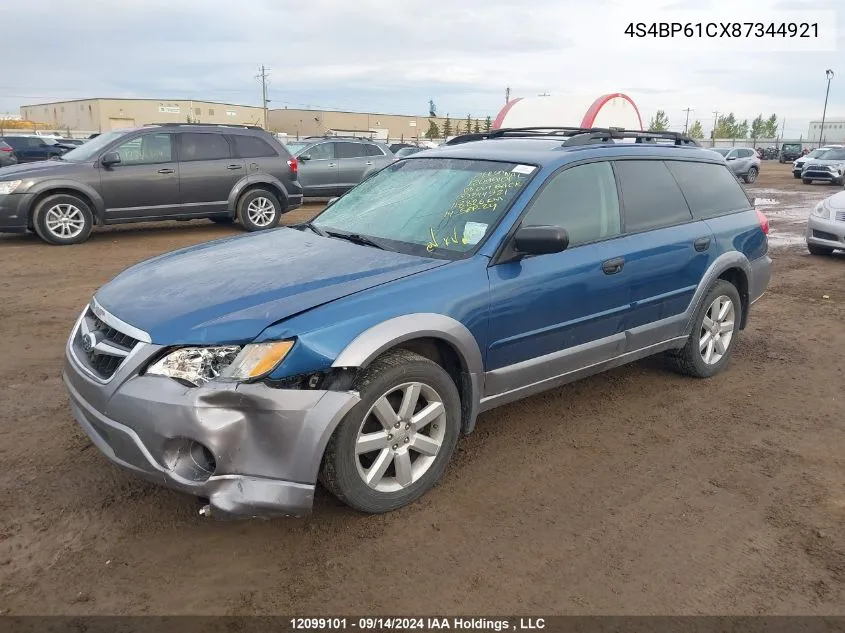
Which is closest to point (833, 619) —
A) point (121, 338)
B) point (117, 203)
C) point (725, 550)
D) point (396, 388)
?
point (725, 550)

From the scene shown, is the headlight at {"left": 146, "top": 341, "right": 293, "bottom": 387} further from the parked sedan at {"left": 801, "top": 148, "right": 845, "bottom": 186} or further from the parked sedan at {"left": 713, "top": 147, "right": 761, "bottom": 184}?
the parked sedan at {"left": 801, "top": 148, "right": 845, "bottom": 186}

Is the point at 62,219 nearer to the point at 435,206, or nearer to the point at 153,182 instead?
the point at 153,182

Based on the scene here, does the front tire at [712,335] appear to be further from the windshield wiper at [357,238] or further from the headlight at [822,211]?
the headlight at [822,211]

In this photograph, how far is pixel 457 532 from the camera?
304 cm

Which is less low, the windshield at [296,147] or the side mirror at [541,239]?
Result: the windshield at [296,147]

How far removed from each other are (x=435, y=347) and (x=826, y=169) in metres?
27.9

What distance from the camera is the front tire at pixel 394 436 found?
2930 mm

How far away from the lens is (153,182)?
10.4 meters

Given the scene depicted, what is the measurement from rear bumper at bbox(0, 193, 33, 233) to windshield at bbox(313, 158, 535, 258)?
23.5 feet

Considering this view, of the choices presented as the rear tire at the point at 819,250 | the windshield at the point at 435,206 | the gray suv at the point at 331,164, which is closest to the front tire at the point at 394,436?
the windshield at the point at 435,206

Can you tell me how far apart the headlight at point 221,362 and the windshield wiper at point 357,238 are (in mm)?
1096

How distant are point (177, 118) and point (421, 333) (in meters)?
96.9

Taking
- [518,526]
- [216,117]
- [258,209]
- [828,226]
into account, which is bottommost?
[518,526]

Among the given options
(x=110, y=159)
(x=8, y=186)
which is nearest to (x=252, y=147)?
(x=110, y=159)
